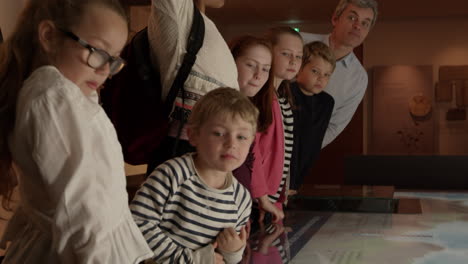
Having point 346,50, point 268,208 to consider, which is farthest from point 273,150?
point 346,50

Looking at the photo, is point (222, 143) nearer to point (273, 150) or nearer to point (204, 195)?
point (204, 195)

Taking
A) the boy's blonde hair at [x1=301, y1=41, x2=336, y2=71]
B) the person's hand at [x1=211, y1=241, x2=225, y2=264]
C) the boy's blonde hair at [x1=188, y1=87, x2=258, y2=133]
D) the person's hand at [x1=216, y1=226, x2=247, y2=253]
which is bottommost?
the person's hand at [x1=211, y1=241, x2=225, y2=264]

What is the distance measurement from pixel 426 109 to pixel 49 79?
826cm

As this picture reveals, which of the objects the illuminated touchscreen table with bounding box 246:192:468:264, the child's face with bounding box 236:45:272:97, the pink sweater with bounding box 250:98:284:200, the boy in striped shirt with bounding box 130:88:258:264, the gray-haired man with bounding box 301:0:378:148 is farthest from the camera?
the gray-haired man with bounding box 301:0:378:148

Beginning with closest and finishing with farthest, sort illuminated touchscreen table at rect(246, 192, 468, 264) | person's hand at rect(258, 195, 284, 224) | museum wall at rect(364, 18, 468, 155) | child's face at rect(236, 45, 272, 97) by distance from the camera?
illuminated touchscreen table at rect(246, 192, 468, 264), child's face at rect(236, 45, 272, 97), person's hand at rect(258, 195, 284, 224), museum wall at rect(364, 18, 468, 155)

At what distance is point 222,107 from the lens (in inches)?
54.1

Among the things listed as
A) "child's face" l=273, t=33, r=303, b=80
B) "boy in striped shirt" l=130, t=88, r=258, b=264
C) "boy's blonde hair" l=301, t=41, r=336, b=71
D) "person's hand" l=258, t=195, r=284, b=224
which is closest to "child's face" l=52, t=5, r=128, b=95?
"boy in striped shirt" l=130, t=88, r=258, b=264

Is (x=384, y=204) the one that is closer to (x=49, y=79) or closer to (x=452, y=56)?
(x=49, y=79)

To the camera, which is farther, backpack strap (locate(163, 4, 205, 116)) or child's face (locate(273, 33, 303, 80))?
child's face (locate(273, 33, 303, 80))

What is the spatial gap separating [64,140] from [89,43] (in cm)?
19

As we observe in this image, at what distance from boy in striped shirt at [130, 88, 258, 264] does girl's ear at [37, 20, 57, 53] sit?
41cm

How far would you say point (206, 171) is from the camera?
1.38 meters

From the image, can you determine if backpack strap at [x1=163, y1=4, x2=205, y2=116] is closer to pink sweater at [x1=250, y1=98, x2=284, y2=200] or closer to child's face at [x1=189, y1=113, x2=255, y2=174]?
child's face at [x1=189, y1=113, x2=255, y2=174]

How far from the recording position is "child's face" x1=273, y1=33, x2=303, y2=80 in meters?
2.28
